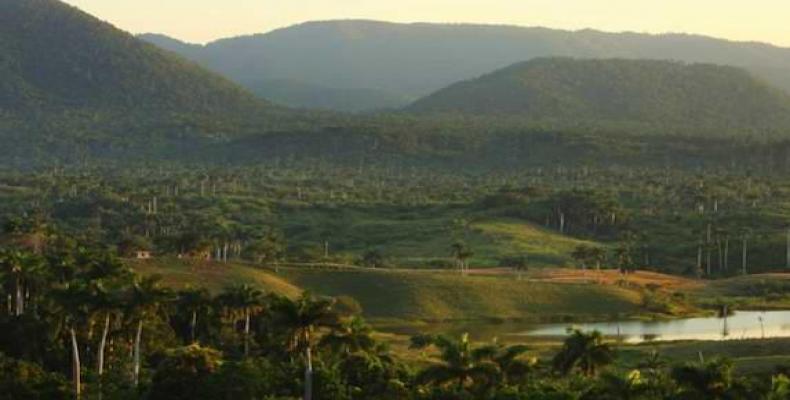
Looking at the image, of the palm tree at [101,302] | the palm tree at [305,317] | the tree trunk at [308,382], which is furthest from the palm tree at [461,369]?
the palm tree at [101,302]

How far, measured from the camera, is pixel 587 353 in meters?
79.9

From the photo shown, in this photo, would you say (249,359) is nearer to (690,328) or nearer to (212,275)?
(212,275)

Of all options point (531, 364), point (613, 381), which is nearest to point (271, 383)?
point (531, 364)

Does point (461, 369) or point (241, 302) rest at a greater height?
point (461, 369)

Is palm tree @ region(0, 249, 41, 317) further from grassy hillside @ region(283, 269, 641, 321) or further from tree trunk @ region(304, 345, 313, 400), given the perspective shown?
grassy hillside @ region(283, 269, 641, 321)

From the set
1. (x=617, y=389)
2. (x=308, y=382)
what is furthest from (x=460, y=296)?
(x=617, y=389)

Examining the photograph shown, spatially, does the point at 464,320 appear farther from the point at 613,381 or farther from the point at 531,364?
the point at 613,381

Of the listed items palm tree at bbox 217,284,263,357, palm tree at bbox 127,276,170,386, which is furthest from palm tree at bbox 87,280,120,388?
palm tree at bbox 217,284,263,357

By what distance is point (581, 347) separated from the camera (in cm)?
8006

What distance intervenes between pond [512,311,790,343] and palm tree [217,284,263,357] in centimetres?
3504

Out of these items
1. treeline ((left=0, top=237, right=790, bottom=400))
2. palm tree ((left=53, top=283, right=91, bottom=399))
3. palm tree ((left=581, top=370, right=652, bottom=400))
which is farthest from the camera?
palm tree ((left=53, top=283, right=91, bottom=399))

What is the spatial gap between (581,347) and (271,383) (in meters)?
19.5

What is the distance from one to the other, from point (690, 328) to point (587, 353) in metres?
60.7

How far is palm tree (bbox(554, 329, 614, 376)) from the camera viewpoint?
7975 centimetres
